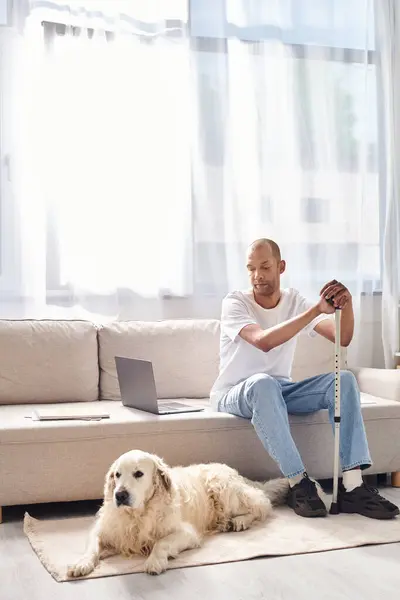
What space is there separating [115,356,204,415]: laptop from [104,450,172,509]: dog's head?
1.91 ft

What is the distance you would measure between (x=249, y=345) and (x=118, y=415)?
1.99 feet

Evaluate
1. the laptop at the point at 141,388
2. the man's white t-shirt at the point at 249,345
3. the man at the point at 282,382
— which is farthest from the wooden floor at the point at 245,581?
the man's white t-shirt at the point at 249,345

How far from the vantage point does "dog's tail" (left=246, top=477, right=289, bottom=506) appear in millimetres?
3309

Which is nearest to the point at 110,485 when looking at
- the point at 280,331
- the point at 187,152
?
the point at 280,331

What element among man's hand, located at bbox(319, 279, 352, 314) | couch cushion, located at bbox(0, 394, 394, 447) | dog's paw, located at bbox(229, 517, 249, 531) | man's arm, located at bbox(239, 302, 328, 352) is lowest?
dog's paw, located at bbox(229, 517, 249, 531)

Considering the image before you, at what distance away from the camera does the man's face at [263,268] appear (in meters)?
3.56

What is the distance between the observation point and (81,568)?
2.56m

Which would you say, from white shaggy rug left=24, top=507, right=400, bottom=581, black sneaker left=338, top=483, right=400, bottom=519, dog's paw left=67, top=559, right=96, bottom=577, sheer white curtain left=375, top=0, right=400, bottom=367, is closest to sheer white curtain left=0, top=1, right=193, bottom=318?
sheer white curtain left=375, top=0, right=400, bottom=367

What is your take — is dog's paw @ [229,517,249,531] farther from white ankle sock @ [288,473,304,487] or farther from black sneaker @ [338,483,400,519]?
black sneaker @ [338,483,400,519]

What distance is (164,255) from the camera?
14.2 ft

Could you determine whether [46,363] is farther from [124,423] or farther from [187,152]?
[187,152]

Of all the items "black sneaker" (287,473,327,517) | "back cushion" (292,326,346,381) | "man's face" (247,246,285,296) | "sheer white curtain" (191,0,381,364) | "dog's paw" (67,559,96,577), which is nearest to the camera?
"dog's paw" (67,559,96,577)

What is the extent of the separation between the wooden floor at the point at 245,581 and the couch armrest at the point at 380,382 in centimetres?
116

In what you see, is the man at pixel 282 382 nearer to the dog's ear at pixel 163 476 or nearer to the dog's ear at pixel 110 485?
the dog's ear at pixel 163 476
